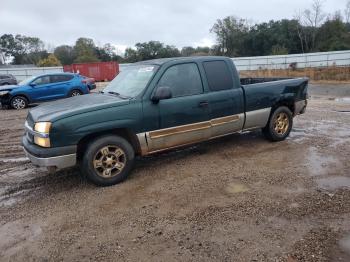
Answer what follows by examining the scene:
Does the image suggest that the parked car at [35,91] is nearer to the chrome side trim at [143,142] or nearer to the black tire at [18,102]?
the black tire at [18,102]

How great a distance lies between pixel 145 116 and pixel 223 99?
5.27ft

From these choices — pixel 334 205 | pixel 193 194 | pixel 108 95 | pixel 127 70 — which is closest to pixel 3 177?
pixel 108 95

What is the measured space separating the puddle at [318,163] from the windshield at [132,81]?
120 inches

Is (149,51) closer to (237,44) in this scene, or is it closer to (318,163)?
(237,44)

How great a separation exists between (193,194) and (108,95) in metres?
2.37

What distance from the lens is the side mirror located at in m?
5.41

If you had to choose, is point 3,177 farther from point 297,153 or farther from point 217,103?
point 297,153

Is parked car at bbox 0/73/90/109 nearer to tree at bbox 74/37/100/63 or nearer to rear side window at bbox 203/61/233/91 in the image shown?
rear side window at bbox 203/61/233/91

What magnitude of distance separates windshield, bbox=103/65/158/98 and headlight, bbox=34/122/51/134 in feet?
4.57

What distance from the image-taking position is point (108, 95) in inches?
237

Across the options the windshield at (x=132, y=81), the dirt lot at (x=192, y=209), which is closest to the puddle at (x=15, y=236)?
the dirt lot at (x=192, y=209)

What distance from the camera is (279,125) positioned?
24.3ft

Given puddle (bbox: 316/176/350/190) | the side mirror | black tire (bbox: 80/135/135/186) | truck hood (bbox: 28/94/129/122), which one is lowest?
puddle (bbox: 316/176/350/190)

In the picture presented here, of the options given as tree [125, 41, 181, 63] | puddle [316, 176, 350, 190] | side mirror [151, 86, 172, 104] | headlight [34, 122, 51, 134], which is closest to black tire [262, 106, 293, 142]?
puddle [316, 176, 350, 190]
